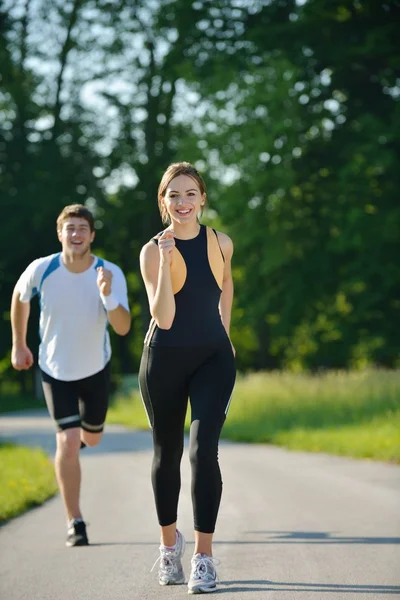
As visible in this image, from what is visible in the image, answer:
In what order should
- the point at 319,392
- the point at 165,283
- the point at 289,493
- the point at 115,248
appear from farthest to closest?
the point at 115,248, the point at 319,392, the point at 289,493, the point at 165,283

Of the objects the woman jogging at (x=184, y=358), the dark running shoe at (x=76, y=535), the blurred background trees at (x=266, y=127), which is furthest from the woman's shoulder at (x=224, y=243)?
the blurred background trees at (x=266, y=127)

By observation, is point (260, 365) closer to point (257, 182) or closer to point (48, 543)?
point (257, 182)

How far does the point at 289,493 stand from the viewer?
10891 millimetres

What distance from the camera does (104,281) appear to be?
7.57 meters

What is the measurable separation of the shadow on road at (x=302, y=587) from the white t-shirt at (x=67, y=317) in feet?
7.70

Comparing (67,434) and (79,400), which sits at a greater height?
(79,400)

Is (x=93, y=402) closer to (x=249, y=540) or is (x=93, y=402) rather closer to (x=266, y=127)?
(x=249, y=540)

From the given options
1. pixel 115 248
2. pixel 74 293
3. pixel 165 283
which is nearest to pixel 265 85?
pixel 115 248

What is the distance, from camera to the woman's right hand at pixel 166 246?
6.02 meters

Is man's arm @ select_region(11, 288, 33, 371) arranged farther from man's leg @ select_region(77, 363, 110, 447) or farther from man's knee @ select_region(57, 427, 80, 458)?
man's knee @ select_region(57, 427, 80, 458)

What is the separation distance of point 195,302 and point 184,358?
0.93 feet

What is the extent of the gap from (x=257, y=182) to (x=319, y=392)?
27.9ft

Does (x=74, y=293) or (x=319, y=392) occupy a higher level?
(x=74, y=293)

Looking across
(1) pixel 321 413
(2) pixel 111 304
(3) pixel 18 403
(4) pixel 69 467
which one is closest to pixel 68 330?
(2) pixel 111 304
